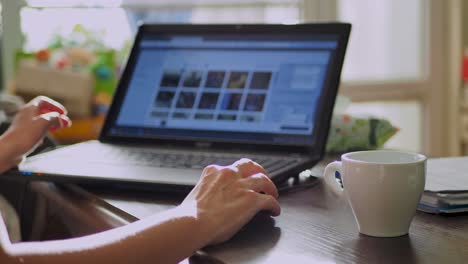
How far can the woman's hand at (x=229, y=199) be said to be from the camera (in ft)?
2.30

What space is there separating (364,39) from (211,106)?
2227 mm

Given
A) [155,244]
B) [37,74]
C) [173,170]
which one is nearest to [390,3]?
[37,74]

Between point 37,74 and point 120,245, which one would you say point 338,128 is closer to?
point 120,245

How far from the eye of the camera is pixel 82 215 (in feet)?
3.04

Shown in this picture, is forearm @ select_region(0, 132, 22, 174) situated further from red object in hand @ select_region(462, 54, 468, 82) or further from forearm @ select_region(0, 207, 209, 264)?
red object in hand @ select_region(462, 54, 468, 82)

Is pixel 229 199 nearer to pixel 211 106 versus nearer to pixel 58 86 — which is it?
pixel 211 106

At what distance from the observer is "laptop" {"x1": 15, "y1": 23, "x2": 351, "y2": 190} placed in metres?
1.04

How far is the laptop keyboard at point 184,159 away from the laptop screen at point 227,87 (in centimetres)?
6

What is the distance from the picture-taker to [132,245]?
2.11 ft

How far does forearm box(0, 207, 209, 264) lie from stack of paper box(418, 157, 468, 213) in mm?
265

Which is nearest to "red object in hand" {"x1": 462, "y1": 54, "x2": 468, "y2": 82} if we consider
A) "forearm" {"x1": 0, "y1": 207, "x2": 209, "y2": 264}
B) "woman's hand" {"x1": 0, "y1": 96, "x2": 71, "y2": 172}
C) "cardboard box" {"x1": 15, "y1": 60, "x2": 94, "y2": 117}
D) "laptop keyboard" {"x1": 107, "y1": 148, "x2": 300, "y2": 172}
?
"cardboard box" {"x1": 15, "y1": 60, "x2": 94, "y2": 117}

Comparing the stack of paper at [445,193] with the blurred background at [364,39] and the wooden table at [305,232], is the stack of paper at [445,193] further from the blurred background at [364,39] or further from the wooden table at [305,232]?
the blurred background at [364,39]

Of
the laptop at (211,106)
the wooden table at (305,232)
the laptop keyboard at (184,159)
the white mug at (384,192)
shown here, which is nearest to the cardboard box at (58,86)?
the laptop at (211,106)

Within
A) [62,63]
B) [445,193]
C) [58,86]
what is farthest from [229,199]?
[62,63]
